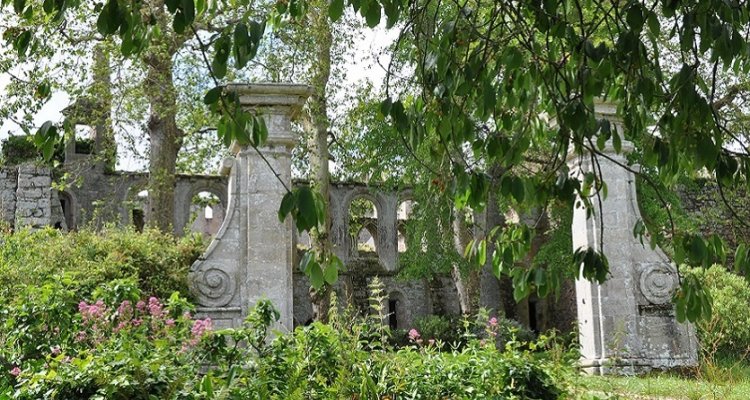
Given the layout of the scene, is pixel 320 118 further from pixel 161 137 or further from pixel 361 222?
pixel 361 222

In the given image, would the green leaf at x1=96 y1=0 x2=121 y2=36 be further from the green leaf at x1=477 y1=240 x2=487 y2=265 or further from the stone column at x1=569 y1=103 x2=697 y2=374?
the stone column at x1=569 y1=103 x2=697 y2=374

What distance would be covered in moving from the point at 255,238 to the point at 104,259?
Result: 57.6 inches

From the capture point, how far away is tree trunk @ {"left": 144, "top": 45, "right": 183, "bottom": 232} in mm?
14984

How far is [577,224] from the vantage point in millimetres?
9945

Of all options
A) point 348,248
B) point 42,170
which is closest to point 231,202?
point 42,170

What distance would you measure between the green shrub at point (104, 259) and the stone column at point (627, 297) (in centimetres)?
418

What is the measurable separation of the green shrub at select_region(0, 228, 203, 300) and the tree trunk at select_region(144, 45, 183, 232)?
17.3 feet

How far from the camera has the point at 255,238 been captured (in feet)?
29.7

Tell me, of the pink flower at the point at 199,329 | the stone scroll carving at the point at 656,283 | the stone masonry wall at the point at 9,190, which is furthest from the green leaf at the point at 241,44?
the stone masonry wall at the point at 9,190

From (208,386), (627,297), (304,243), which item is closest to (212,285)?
(627,297)

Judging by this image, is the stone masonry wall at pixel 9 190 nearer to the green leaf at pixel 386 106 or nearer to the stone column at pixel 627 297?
the stone column at pixel 627 297

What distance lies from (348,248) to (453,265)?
691cm

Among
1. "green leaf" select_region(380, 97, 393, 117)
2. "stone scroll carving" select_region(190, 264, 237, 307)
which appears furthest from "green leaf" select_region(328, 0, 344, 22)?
"stone scroll carving" select_region(190, 264, 237, 307)

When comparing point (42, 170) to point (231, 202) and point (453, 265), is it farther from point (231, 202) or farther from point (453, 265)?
point (231, 202)
